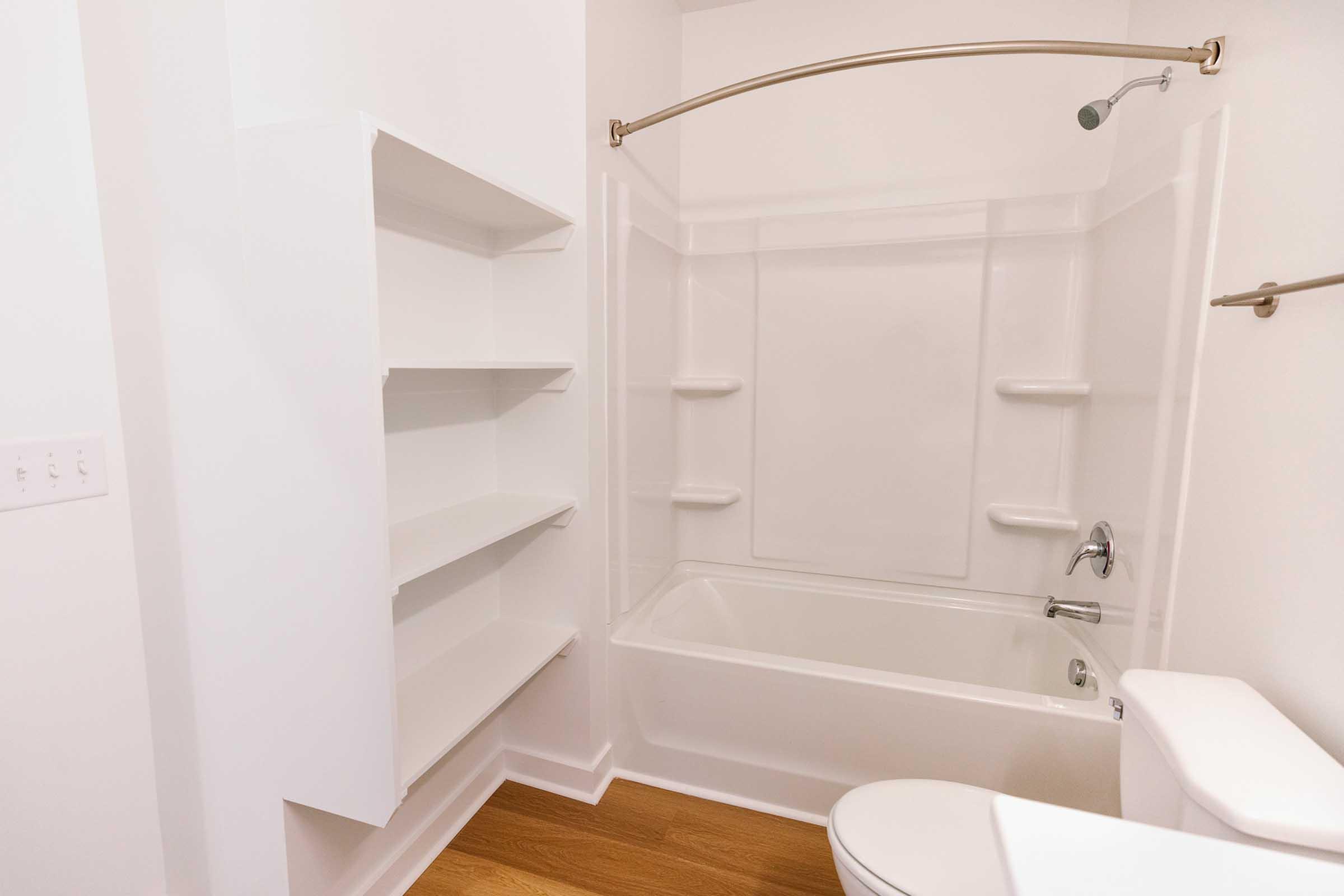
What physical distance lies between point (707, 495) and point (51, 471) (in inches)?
69.9

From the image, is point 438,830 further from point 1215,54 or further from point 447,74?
point 1215,54

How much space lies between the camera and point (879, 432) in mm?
2158

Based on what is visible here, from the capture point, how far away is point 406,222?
1462mm

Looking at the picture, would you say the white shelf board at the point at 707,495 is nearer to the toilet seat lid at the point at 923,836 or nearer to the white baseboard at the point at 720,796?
the white baseboard at the point at 720,796

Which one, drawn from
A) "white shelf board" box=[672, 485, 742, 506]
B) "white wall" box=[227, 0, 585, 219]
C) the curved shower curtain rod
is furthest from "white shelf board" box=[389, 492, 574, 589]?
the curved shower curtain rod

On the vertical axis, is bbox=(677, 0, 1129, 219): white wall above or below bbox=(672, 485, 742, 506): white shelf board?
above

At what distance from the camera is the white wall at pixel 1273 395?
0.94 metres

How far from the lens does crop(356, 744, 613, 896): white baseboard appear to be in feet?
4.99

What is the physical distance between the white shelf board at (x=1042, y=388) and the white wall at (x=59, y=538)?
2249 mm

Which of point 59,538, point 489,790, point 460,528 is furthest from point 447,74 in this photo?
point 489,790

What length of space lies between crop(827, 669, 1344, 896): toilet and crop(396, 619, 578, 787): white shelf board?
0.80 m

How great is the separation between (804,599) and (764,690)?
568mm

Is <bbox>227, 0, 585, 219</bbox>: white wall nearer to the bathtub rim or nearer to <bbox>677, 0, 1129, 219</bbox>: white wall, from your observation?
<bbox>677, 0, 1129, 219</bbox>: white wall

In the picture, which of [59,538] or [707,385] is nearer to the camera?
[59,538]
